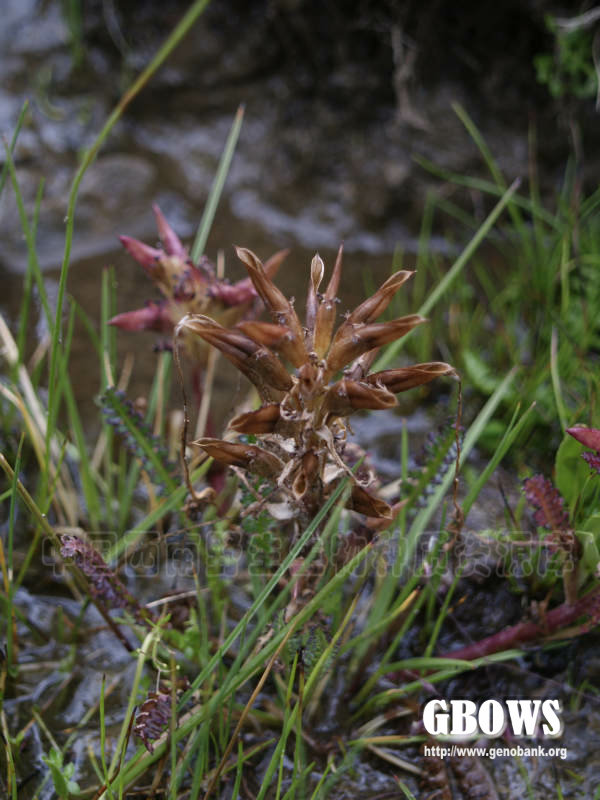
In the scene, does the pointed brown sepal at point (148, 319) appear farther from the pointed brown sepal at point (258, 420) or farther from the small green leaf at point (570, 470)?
the small green leaf at point (570, 470)

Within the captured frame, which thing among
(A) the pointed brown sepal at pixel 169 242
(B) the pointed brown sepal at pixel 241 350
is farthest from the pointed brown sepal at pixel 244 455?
(A) the pointed brown sepal at pixel 169 242

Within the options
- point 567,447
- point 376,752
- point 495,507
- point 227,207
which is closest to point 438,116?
point 227,207

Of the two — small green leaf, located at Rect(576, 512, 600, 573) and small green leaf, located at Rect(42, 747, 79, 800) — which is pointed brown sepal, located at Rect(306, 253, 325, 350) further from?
small green leaf, located at Rect(42, 747, 79, 800)

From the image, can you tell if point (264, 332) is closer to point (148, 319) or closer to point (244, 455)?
point (244, 455)

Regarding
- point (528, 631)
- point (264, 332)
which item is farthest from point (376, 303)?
point (528, 631)

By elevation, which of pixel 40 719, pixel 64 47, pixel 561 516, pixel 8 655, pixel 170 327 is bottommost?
pixel 40 719

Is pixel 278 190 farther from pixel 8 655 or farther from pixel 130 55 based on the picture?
pixel 8 655
